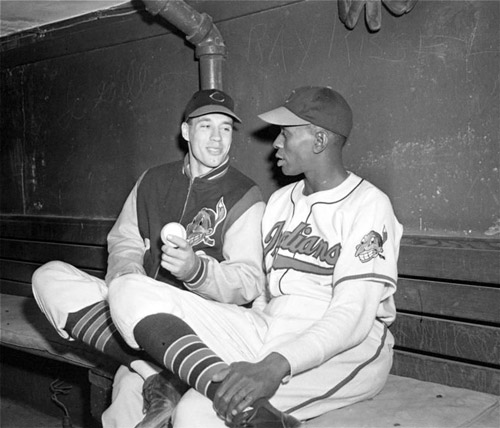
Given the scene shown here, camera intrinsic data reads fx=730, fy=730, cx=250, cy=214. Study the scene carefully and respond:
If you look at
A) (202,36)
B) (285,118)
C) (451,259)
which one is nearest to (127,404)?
(285,118)

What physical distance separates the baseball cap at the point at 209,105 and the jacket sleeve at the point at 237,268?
0.41 metres

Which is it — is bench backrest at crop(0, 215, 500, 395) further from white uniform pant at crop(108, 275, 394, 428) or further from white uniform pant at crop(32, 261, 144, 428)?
white uniform pant at crop(32, 261, 144, 428)

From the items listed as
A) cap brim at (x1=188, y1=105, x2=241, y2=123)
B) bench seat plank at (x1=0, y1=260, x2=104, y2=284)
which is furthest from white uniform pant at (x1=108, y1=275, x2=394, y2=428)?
bench seat plank at (x1=0, y1=260, x2=104, y2=284)

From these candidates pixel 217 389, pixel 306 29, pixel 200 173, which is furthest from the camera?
pixel 306 29

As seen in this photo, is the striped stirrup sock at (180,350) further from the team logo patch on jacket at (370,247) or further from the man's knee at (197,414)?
the team logo patch on jacket at (370,247)

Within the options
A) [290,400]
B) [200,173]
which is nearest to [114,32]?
[200,173]

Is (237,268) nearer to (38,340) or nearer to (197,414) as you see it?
(197,414)

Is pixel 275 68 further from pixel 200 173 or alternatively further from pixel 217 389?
pixel 217 389

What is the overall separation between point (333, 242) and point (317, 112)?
1.54 feet

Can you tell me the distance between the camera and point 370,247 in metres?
2.39

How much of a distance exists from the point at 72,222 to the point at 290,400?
2592 mm

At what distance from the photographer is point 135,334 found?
2332 millimetres

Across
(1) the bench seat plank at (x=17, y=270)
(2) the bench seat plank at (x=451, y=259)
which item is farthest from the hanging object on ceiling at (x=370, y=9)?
(1) the bench seat plank at (x=17, y=270)

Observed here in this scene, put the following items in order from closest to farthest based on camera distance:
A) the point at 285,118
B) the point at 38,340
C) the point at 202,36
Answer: the point at 285,118 < the point at 202,36 < the point at 38,340
